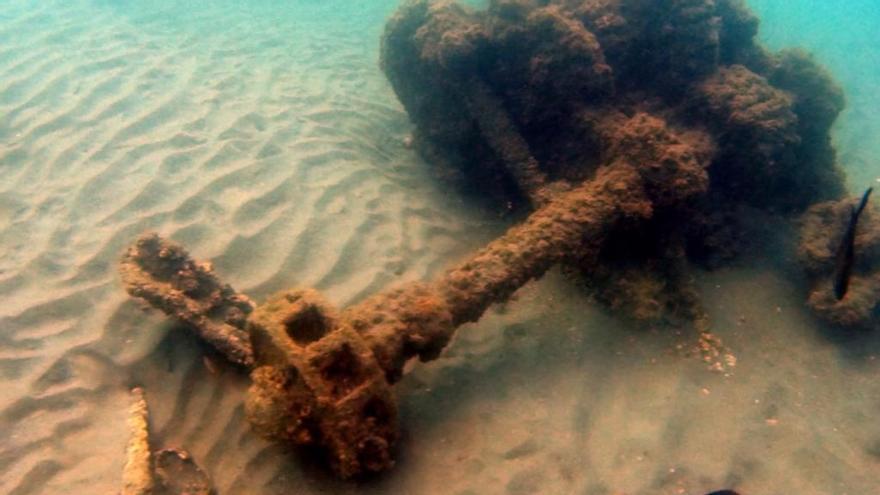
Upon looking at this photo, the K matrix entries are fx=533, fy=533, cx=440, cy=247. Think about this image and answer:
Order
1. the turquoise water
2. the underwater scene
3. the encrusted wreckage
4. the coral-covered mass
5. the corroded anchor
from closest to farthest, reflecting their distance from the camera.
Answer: the corroded anchor → the encrusted wreckage → the underwater scene → the coral-covered mass → the turquoise water

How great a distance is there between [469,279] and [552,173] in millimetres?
1911

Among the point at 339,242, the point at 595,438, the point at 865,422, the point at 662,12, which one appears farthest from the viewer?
the point at 662,12

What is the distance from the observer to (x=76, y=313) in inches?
155

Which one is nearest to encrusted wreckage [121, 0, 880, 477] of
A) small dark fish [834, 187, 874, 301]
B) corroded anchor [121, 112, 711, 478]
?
corroded anchor [121, 112, 711, 478]

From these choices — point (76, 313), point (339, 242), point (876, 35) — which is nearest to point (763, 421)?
point (339, 242)

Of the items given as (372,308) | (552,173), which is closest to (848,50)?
(552,173)

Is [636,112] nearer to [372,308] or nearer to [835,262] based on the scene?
[835,262]

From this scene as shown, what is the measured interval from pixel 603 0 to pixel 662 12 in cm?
59

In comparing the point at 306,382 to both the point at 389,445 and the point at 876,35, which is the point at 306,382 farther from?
the point at 876,35

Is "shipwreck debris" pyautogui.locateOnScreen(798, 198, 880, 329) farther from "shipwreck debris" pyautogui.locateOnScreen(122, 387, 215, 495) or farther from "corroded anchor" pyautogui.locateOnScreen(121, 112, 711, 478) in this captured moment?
"shipwreck debris" pyautogui.locateOnScreen(122, 387, 215, 495)

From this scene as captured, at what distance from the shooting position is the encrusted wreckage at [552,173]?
295 cm

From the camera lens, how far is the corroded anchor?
112 inches

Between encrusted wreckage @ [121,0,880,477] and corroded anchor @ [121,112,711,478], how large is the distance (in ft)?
0.04

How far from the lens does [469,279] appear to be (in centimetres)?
362
